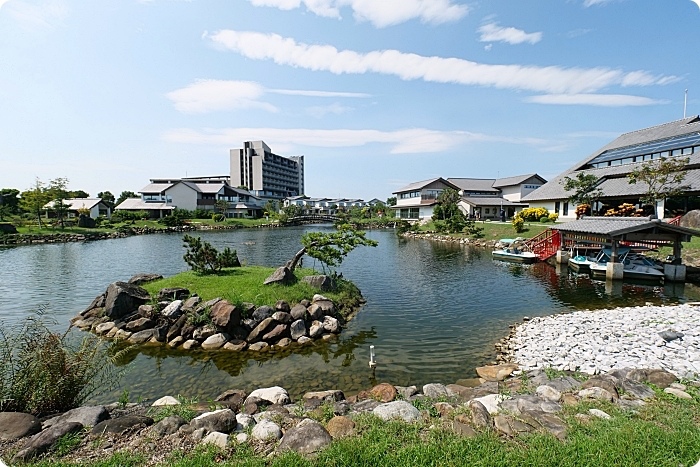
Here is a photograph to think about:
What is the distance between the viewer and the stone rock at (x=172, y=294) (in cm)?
1241

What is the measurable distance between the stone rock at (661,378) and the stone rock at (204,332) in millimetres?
10667

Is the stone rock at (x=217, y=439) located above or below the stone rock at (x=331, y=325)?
above

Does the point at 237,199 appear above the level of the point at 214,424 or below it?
above

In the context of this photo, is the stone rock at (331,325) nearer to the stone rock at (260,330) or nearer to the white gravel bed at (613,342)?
the stone rock at (260,330)

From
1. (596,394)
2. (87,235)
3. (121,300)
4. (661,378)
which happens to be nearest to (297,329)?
(121,300)

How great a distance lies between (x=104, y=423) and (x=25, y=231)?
4972cm

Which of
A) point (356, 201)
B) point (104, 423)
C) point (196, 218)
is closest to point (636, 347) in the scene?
point (104, 423)

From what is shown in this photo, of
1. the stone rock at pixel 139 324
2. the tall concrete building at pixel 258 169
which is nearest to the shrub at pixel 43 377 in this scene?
the stone rock at pixel 139 324

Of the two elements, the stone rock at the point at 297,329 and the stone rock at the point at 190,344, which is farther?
the stone rock at the point at 297,329

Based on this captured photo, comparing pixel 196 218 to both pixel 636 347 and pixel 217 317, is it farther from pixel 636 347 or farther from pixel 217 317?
pixel 636 347

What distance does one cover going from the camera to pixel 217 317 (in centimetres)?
1096

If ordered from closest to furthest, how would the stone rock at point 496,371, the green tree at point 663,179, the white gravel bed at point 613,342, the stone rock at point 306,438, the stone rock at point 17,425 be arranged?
the stone rock at point 306,438, the stone rock at point 17,425, the white gravel bed at point 613,342, the stone rock at point 496,371, the green tree at point 663,179

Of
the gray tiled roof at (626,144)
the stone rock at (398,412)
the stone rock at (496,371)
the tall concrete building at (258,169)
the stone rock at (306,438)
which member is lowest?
the stone rock at (496,371)

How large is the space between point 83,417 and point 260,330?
19.7 ft
